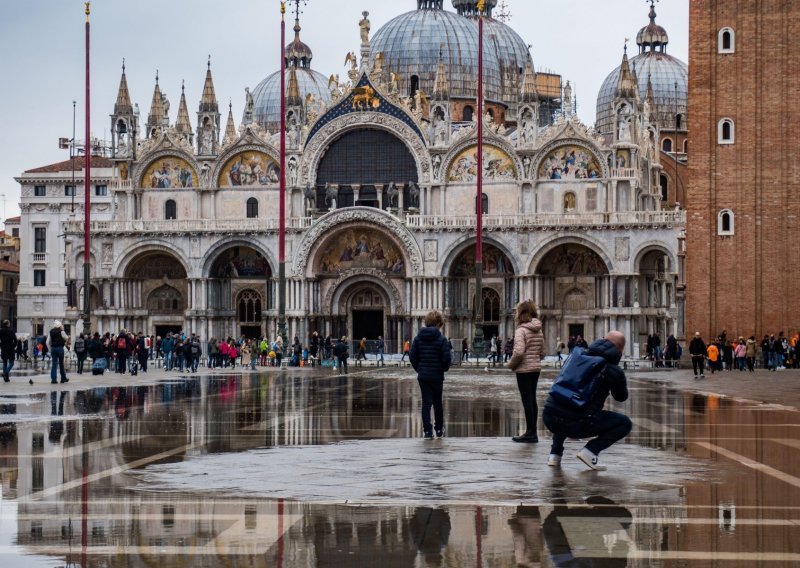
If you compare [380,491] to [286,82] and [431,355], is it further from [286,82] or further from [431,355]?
[286,82]

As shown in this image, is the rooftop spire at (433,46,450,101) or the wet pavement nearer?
the wet pavement

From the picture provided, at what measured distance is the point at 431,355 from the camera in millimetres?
17969

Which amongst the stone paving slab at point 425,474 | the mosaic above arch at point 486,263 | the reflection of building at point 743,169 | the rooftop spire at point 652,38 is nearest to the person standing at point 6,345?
the stone paving slab at point 425,474

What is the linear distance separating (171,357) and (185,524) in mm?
40883

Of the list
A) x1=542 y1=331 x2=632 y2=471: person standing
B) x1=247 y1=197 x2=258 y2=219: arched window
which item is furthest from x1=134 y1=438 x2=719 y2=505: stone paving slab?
x1=247 y1=197 x2=258 y2=219: arched window

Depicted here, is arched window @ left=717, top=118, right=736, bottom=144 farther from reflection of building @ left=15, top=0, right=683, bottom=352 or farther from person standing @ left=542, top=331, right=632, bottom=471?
person standing @ left=542, top=331, right=632, bottom=471

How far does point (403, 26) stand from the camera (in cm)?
8581

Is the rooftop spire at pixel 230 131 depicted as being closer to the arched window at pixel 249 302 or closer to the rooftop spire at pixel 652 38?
the arched window at pixel 249 302

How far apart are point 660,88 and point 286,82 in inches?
1022

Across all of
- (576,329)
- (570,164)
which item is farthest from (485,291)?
(570,164)

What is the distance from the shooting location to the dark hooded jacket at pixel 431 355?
18.0 m

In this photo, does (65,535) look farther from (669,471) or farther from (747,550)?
(669,471)

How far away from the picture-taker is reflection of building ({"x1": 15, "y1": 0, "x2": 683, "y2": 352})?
68438 millimetres

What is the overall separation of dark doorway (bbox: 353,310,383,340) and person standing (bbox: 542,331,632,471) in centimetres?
5863
